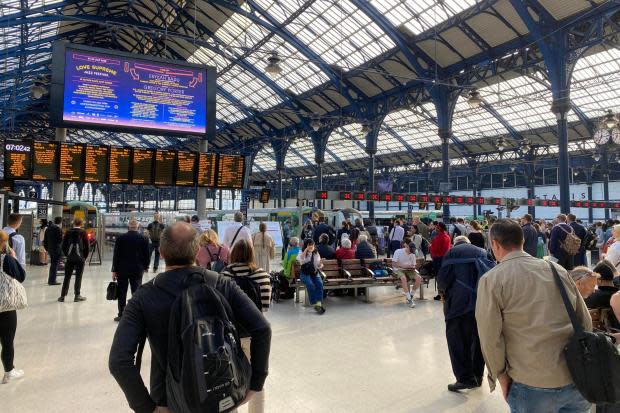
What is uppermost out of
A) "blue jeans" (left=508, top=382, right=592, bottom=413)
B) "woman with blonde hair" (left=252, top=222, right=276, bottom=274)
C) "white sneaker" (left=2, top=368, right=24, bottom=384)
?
"woman with blonde hair" (left=252, top=222, right=276, bottom=274)

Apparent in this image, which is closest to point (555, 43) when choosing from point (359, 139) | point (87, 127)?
point (87, 127)

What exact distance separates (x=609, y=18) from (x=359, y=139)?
2352 centimetres

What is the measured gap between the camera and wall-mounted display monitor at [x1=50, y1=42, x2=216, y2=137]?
10914 mm

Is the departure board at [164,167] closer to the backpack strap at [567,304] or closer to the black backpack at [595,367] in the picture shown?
the backpack strap at [567,304]

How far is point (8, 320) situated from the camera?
4016 millimetres

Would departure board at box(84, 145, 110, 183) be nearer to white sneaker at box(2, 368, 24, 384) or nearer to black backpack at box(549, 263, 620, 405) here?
white sneaker at box(2, 368, 24, 384)

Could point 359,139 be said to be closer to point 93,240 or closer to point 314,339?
point 93,240

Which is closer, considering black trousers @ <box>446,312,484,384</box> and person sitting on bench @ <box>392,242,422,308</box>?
black trousers @ <box>446,312,484,384</box>

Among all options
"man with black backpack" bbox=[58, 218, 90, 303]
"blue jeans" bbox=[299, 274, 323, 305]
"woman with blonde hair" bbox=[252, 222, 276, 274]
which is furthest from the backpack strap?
"man with black backpack" bbox=[58, 218, 90, 303]

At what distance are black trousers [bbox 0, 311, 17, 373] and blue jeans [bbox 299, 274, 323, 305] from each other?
4512mm

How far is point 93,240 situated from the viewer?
15227 millimetres

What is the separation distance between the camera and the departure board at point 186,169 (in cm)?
1175

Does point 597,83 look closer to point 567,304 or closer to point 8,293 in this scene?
point 567,304

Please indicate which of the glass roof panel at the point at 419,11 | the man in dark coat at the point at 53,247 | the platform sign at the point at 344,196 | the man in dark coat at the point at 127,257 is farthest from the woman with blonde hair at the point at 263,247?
the glass roof panel at the point at 419,11
